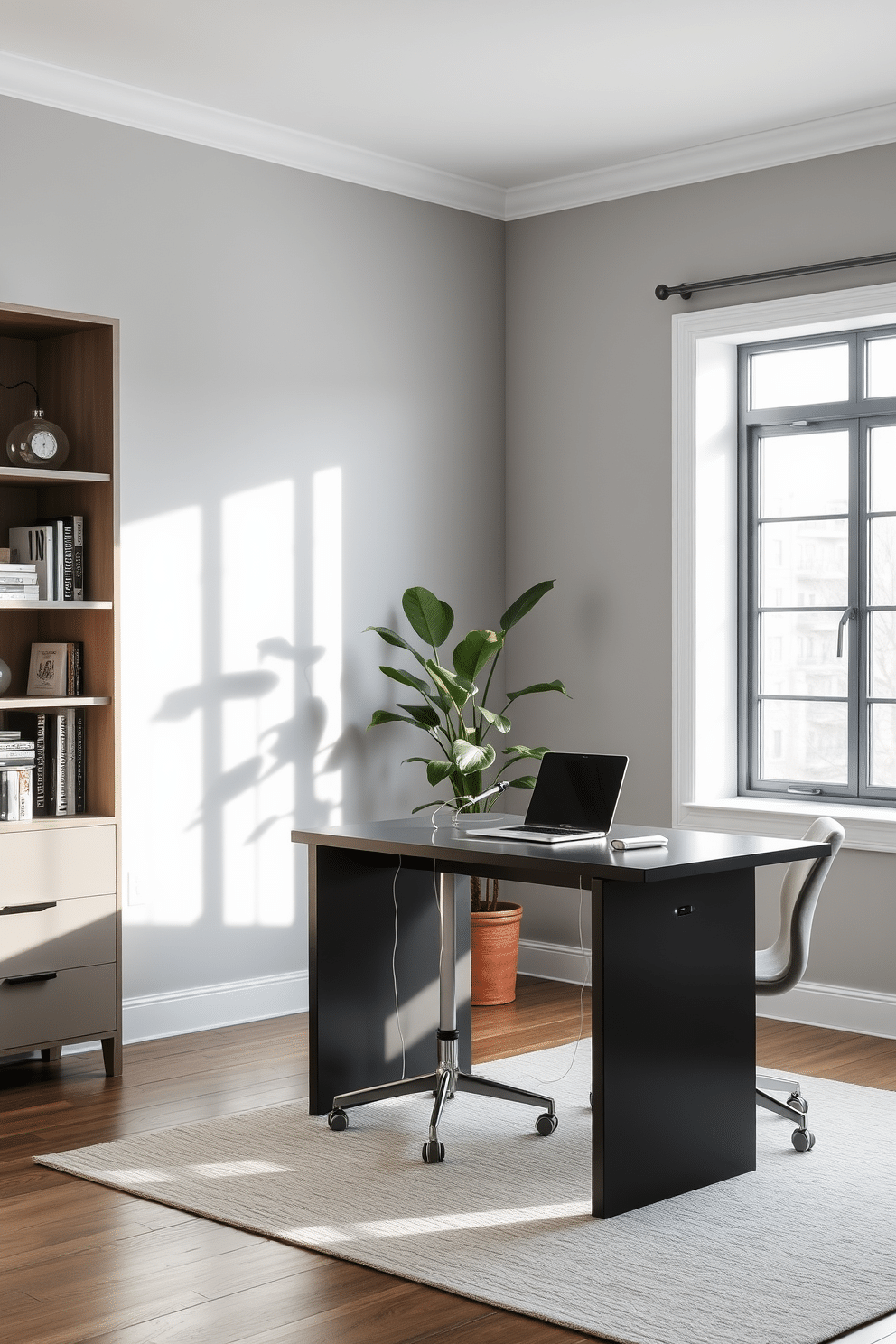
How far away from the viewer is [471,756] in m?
5.29

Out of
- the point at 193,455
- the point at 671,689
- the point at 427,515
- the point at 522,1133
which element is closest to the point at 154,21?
the point at 193,455

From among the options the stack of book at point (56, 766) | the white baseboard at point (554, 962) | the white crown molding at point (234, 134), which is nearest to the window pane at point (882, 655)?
the white baseboard at point (554, 962)

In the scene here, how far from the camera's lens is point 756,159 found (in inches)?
211

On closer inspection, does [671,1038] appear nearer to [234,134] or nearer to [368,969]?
[368,969]

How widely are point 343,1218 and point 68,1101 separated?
1259 mm

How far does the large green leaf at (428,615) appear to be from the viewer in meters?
5.57

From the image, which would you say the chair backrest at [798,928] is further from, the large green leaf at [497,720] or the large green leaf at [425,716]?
the large green leaf at [425,716]

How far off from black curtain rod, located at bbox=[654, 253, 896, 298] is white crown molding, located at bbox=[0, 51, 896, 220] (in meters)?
0.37

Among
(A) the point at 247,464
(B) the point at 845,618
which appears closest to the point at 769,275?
(B) the point at 845,618

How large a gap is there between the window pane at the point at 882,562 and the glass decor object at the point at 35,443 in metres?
2.74

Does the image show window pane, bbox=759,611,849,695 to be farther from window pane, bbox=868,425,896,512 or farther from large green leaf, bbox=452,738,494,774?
large green leaf, bbox=452,738,494,774

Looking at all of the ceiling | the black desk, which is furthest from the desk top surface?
the ceiling

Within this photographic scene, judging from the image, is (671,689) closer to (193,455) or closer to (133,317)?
(193,455)

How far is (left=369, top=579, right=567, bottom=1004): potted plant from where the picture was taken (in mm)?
5488
